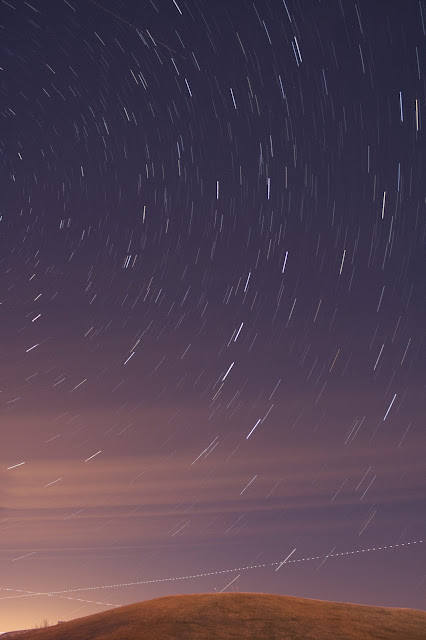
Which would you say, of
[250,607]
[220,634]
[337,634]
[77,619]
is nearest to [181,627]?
[220,634]

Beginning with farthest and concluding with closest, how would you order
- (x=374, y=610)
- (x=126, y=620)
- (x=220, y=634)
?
(x=374, y=610), (x=126, y=620), (x=220, y=634)

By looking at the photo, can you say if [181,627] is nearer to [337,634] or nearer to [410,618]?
[337,634]

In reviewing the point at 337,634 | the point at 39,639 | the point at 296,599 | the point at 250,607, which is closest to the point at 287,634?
the point at 337,634

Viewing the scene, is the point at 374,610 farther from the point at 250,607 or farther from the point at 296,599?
the point at 250,607

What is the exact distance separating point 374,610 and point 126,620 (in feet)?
38.1

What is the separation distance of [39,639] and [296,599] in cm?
1204

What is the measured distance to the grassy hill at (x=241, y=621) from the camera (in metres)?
26.1

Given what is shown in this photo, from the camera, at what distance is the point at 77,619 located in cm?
3262

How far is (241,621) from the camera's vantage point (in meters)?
27.5

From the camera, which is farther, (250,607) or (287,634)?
(250,607)

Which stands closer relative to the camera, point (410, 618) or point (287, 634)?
point (287, 634)

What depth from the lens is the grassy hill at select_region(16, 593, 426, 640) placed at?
85.6 feet

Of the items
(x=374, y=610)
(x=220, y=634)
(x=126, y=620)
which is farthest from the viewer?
(x=374, y=610)

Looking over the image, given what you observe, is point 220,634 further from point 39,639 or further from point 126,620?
point 39,639
